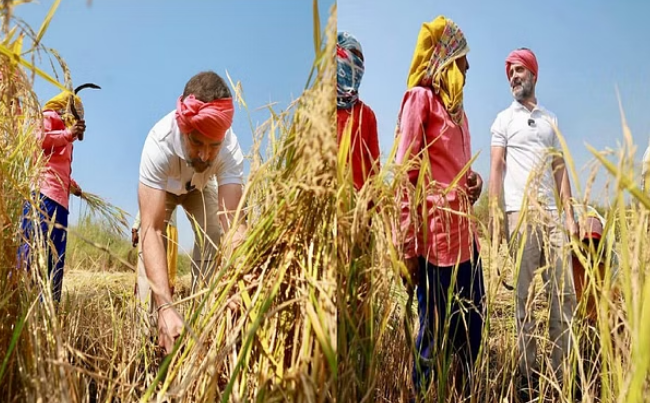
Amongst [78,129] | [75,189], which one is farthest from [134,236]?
[78,129]

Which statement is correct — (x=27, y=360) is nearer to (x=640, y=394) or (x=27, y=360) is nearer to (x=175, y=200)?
(x=640, y=394)

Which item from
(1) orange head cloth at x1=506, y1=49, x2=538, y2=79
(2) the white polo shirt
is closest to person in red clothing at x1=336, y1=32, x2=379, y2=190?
(2) the white polo shirt

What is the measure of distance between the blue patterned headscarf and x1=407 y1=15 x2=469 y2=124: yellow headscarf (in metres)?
0.18

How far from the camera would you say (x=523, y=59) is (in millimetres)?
1866

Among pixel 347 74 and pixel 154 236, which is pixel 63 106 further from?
pixel 347 74

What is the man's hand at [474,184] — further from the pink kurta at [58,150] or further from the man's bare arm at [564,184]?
the pink kurta at [58,150]

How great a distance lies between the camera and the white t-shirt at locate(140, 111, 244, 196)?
1.70 m

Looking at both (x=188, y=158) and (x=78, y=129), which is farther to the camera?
(x=78, y=129)

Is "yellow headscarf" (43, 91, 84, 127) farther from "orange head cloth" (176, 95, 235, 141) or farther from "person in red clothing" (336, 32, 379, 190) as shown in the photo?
"person in red clothing" (336, 32, 379, 190)

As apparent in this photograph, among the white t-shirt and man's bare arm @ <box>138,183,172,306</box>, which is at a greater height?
the white t-shirt

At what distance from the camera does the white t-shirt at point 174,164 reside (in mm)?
1696

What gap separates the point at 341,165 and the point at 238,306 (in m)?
0.33

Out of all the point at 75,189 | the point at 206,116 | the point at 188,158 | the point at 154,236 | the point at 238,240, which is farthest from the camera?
the point at 75,189

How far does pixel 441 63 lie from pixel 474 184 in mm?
357
